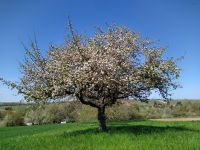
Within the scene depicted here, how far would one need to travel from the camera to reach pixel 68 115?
73312 millimetres

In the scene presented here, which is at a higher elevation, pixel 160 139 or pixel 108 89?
pixel 108 89

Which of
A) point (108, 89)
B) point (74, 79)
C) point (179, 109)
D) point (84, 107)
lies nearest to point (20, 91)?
point (74, 79)

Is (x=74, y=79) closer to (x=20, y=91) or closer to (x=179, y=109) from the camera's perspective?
(x=20, y=91)

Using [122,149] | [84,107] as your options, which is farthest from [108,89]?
[84,107]

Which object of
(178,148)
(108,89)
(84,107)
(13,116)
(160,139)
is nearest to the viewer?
(178,148)

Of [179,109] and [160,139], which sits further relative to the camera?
[179,109]

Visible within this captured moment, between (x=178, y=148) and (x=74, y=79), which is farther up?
(x=74, y=79)

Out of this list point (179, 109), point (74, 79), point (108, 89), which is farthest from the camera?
point (179, 109)

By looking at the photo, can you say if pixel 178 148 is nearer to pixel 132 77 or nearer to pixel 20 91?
pixel 132 77

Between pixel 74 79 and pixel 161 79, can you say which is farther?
pixel 161 79

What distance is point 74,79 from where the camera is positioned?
91.5ft

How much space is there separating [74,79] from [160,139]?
7.49 m

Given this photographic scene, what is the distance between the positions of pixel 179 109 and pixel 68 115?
27.2 metres

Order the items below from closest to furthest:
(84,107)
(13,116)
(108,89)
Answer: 1. (108,89)
2. (84,107)
3. (13,116)
